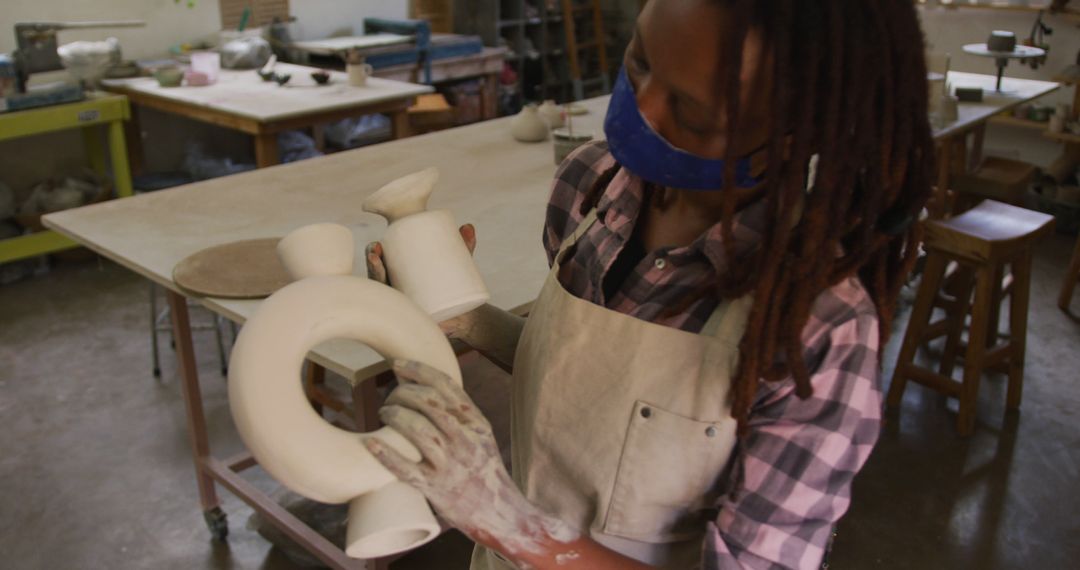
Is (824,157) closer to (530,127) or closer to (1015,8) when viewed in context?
(530,127)

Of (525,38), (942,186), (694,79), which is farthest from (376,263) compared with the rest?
(525,38)

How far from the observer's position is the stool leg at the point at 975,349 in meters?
3.25

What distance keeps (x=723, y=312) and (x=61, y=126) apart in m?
4.23

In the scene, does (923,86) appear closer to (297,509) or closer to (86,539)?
(297,509)

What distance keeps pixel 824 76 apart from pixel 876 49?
6cm

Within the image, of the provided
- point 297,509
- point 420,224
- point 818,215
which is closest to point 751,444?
point 818,215

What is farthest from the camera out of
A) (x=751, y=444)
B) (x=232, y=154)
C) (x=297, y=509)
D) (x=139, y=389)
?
(x=232, y=154)

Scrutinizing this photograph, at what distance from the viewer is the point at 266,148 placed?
4.13 metres

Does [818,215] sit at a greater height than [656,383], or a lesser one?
greater

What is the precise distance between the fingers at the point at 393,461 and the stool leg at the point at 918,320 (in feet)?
9.27

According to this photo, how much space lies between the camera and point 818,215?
3.03ft

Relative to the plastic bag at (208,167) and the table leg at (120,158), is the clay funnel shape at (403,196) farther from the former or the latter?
the plastic bag at (208,167)

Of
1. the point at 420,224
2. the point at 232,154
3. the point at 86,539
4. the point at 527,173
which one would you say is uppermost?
the point at 420,224

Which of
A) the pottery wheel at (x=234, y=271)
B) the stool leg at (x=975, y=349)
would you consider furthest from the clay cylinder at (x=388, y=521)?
the stool leg at (x=975, y=349)
